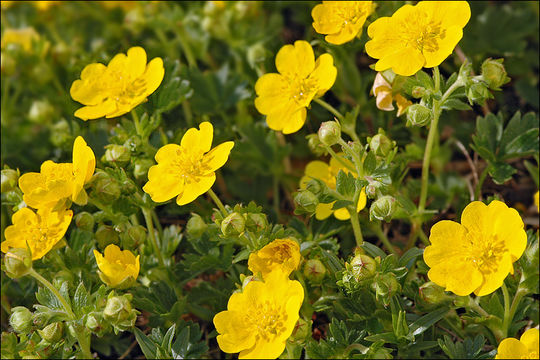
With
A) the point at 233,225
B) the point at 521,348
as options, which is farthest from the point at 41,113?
the point at 521,348

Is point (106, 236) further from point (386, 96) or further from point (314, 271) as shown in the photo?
point (386, 96)

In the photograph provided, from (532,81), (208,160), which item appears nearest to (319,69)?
(208,160)

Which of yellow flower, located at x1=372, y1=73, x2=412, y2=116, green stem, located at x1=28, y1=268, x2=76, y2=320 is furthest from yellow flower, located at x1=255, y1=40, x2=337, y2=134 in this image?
green stem, located at x1=28, y1=268, x2=76, y2=320

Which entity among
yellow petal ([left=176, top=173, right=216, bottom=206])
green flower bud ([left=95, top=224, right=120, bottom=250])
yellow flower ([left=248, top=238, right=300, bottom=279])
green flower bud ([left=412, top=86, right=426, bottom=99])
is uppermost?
green flower bud ([left=412, top=86, right=426, bottom=99])

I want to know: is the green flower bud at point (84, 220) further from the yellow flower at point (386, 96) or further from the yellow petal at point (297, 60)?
the yellow flower at point (386, 96)

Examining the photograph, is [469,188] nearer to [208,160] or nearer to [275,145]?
[275,145]

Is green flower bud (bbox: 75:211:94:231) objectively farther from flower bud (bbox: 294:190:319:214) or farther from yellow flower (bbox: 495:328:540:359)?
yellow flower (bbox: 495:328:540:359)
